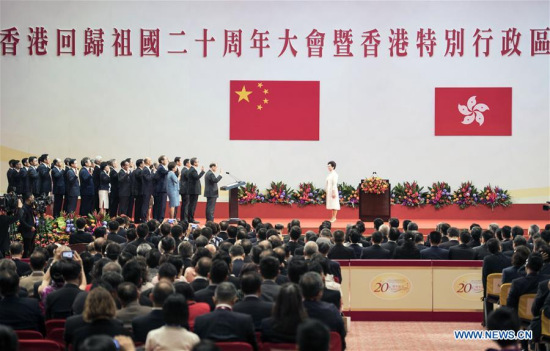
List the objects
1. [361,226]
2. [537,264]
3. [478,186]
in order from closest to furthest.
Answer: [537,264]
[361,226]
[478,186]

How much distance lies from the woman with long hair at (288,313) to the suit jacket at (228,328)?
0.58ft

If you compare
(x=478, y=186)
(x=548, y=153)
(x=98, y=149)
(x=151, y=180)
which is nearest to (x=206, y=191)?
(x=151, y=180)

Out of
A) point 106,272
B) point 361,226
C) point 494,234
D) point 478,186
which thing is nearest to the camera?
point 106,272

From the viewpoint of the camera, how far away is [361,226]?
10.9 m

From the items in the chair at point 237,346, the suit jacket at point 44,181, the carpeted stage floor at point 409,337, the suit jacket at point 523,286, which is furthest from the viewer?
the suit jacket at point 44,181

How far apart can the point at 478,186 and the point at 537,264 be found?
11.5 metres

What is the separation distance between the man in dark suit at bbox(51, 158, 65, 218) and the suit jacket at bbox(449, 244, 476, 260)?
30.1 feet

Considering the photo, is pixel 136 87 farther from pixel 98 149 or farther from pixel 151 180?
pixel 151 180

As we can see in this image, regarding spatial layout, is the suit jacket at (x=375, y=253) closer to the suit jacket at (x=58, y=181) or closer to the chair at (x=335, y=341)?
the chair at (x=335, y=341)

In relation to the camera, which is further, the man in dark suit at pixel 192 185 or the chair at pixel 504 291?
the man in dark suit at pixel 192 185

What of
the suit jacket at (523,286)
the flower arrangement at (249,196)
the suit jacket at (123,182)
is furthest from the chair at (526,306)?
the flower arrangement at (249,196)

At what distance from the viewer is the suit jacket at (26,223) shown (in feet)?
37.3

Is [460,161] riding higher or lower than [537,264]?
higher

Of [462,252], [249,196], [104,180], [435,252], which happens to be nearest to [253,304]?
[435,252]
